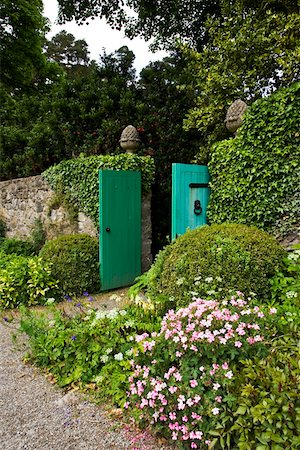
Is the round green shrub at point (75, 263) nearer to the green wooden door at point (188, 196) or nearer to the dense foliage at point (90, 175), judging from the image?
the dense foliage at point (90, 175)

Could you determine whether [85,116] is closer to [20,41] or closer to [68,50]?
[20,41]

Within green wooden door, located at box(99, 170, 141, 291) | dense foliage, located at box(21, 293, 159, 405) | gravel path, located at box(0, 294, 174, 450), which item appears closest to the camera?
gravel path, located at box(0, 294, 174, 450)

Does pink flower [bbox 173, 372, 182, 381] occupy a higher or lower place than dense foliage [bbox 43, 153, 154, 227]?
lower

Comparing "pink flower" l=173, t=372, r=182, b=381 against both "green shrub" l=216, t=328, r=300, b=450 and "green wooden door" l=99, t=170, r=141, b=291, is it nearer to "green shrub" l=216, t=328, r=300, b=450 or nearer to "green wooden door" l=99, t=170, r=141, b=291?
"green shrub" l=216, t=328, r=300, b=450

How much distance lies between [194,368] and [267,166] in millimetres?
2660

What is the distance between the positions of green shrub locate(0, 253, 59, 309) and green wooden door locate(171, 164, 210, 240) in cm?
176

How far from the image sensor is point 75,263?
4609mm

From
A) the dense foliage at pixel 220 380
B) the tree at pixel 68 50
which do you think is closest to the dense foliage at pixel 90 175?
the dense foliage at pixel 220 380

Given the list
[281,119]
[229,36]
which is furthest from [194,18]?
[281,119]

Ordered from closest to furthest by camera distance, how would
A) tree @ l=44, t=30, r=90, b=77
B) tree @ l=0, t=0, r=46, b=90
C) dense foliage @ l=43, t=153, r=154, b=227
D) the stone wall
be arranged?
dense foliage @ l=43, t=153, r=154, b=227 → the stone wall → tree @ l=0, t=0, r=46, b=90 → tree @ l=44, t=30, r=90, b=77

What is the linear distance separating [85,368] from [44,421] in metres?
0.46

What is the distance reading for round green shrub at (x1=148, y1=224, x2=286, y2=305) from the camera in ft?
9.43

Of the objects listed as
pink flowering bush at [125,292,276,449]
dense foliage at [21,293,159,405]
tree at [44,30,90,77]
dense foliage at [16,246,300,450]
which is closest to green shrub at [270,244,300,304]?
dense foliage at [16,246,300,450]

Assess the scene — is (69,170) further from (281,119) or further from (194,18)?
(194,18)
